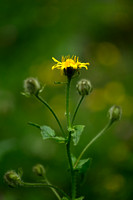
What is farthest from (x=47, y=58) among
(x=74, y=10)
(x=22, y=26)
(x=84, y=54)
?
(x=74, y=10)

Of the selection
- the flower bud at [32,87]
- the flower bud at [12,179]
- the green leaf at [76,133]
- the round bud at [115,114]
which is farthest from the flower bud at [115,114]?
the flower bud at [12,179]

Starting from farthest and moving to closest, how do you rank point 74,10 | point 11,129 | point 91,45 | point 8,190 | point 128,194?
point 74,10 < point 91,45 < point 11,129 < point 8,190 < point 128,194

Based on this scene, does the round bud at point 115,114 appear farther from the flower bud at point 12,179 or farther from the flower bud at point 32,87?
the flower bud at point 12,179

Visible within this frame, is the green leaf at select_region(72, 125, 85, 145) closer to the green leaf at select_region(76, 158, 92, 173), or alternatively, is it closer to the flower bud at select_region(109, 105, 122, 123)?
the green leaf at select_region(76, 158, 92, 173)

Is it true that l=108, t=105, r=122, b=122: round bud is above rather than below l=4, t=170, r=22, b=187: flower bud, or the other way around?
above

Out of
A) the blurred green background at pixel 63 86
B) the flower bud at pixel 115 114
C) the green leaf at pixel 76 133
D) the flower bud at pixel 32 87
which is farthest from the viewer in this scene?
the blurred green background at pixel 63 86

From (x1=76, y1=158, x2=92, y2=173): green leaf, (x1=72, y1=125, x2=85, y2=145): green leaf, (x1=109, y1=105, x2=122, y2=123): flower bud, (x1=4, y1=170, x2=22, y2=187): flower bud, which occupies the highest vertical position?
(x1=109, y1=105, x2=122, y2=123): flower bud

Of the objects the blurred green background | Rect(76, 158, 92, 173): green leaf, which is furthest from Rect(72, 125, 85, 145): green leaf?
the blurred green background

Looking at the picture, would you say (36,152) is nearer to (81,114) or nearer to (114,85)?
(81,114)
